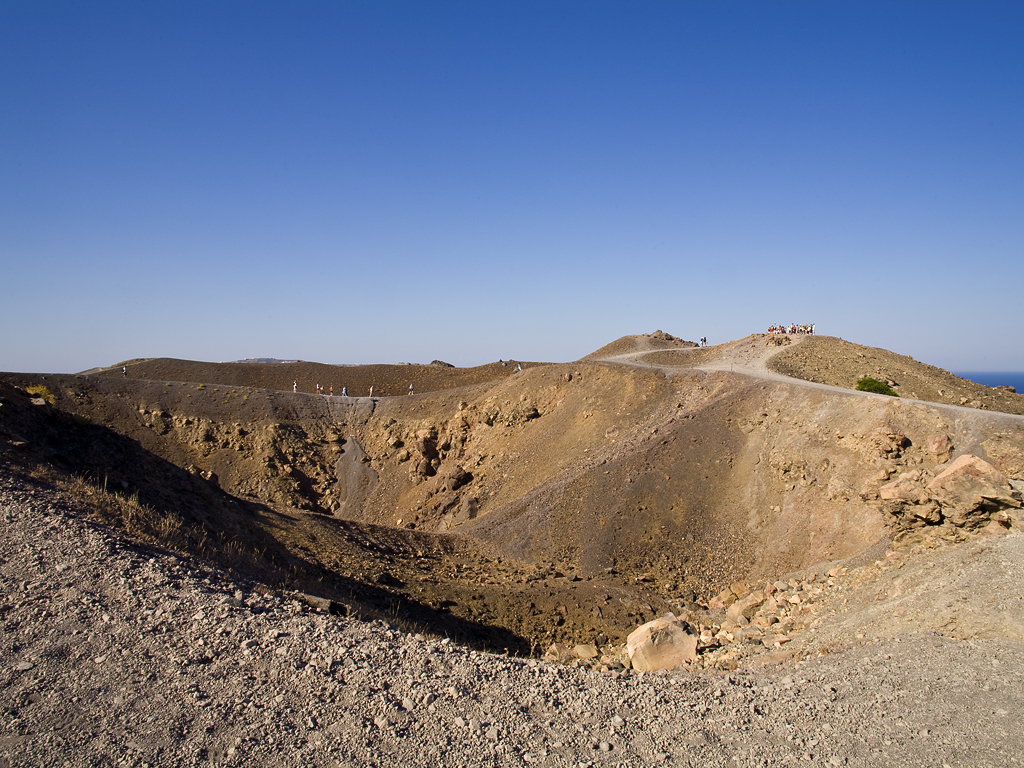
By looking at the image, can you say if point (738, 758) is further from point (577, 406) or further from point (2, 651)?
point (577, 406)

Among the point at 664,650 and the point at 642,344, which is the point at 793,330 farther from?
the point at 664,650

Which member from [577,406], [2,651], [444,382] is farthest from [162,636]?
[444,382]

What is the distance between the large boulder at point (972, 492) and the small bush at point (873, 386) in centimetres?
1360

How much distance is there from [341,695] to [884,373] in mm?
33567

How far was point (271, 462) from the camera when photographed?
33.8 metres

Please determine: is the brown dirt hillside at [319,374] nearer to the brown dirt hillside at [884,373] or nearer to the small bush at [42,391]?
the small bush at [42,391]

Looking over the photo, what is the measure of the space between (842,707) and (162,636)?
9.32m

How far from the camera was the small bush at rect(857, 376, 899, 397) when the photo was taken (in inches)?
1099

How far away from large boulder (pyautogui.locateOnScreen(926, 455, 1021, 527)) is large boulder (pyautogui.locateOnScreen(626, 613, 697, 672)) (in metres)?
7.85

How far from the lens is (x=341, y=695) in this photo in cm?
707

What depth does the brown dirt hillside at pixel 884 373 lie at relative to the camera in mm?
28500

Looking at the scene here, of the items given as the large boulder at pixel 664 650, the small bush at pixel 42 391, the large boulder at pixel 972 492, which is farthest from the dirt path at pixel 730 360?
the small bush at pixel 42 391

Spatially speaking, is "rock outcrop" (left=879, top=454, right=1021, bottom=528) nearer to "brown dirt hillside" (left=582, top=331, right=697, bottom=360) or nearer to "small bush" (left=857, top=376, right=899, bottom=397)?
"small bush" (left=857, top=376, right=899, bottom=397)

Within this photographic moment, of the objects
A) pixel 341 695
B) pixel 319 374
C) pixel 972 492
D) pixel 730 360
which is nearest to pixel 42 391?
pixel 319 374
